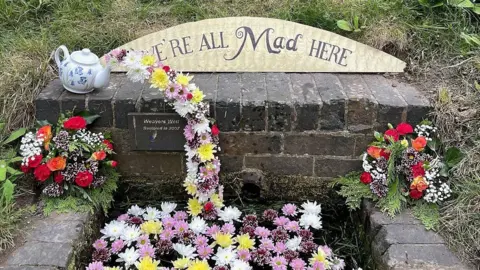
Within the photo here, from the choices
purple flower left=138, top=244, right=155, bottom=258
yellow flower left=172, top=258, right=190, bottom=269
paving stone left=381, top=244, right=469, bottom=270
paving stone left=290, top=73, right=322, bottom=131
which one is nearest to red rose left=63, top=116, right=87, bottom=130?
purple flower left=138, top=244, right=155, bottom=258

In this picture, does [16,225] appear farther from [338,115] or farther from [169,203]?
[338,115]

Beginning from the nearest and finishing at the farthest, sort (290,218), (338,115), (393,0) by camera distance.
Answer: (338,115), (290,218), (393,0)

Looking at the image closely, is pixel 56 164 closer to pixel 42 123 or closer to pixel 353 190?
pixel 42 123

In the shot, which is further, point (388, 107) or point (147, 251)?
point (388, 107)

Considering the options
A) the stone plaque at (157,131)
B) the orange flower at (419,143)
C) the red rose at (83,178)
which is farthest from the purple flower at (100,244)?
the orange flower at (419,143)

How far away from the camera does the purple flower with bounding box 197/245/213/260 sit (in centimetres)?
209

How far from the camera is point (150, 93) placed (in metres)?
2.29

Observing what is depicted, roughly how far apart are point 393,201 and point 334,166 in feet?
1.17

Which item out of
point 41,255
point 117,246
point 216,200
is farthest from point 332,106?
point 41,255

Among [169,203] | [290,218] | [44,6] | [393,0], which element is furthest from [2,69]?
[393,0]

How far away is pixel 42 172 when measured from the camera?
7.06 ft

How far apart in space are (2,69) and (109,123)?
69 centimetres

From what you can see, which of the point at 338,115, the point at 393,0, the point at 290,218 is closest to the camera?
Answer: the point at 338,115

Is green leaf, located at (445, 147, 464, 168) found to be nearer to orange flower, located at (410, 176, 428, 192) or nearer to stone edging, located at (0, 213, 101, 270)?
orange flower, located at (410, 176, 428, 192)
